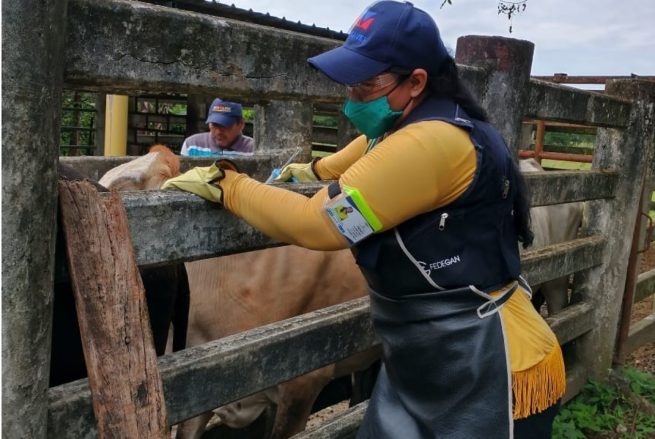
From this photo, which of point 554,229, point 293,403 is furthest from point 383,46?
point 554,229

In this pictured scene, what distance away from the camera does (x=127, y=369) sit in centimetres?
142

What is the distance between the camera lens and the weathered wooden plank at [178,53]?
1535 mm

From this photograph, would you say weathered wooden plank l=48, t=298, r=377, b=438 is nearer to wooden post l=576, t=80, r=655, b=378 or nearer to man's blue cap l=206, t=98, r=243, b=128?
wooden post l=576, t=80, r=655, b=378

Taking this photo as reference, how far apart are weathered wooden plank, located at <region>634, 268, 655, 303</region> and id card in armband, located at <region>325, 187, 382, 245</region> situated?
13.4ft

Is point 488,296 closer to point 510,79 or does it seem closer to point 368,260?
point 368,260

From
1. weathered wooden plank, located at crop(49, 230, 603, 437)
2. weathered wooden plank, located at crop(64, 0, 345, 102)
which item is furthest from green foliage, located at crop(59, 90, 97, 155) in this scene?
weathered wooden plank, located at crop(64, 0, 345, 102)

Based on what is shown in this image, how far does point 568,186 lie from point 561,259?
0.39 m

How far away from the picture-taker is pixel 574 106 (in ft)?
11.9

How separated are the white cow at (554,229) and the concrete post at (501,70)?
2.08 m

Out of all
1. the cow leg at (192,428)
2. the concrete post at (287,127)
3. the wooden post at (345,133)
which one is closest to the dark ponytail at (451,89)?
the cow leg at (192,428)

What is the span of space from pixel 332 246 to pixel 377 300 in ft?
1.06

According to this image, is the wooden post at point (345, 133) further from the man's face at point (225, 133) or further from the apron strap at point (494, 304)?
the apron strap at point (494, 304)

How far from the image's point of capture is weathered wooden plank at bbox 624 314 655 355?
16.0 ft

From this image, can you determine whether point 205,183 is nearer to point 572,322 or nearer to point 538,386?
point 538,386
